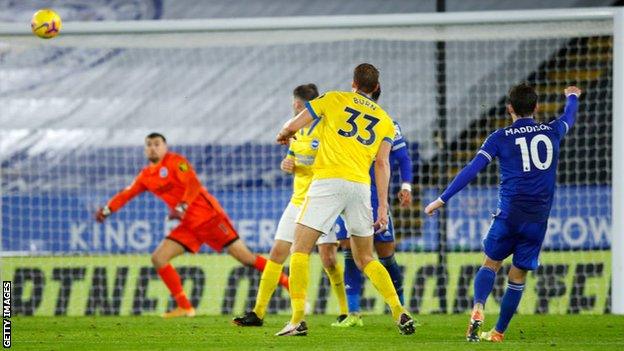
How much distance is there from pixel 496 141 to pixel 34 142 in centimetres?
978

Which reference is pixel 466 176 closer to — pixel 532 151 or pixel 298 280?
pixel 532 151

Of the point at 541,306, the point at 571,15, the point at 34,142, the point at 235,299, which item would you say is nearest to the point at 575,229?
the point at 541,306

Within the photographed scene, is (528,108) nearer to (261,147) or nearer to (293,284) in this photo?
(293,284)

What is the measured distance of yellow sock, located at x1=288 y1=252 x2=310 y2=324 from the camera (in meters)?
8.36

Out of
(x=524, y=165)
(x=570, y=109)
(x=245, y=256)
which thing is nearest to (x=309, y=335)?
(x=524, y=165)

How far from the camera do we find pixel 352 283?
10391mm

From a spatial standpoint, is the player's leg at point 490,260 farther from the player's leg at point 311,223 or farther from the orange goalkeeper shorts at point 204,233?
the orange goalkeeper shorts at point 204,233

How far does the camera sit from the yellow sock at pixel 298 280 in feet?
27.4

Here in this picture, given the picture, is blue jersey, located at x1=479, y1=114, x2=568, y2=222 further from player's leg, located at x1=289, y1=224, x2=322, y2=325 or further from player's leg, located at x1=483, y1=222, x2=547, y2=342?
player's leg, located at x1=289, y1=224, x2=322, y2=325

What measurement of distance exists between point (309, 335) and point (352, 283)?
1431 millimetres

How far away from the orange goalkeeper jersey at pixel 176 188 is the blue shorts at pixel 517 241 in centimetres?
477

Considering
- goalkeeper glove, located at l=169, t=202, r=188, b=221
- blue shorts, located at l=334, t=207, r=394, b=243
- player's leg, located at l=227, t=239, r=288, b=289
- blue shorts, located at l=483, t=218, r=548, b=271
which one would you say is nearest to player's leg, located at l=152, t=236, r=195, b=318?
goalkeeper glove, located at l=169, t=202, r=188, b=221

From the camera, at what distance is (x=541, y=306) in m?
13.3

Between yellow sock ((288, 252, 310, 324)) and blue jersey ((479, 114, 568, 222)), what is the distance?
1.37m
